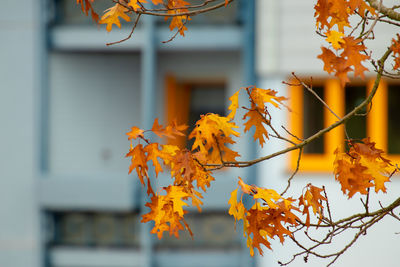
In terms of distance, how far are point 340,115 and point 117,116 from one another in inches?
136

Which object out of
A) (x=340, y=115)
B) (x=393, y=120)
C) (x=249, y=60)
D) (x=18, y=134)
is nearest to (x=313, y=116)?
(x=340, y=115)

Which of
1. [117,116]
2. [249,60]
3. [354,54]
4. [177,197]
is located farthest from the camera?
[117,116]

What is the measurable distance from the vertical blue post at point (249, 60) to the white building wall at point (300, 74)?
0.15m

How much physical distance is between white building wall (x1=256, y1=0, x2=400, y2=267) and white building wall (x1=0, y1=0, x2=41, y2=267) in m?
3.40

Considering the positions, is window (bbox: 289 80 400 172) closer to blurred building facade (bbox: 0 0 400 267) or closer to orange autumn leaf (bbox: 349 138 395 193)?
blurred building facade (bbox: 0 0 400 267)

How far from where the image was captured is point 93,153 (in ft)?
30.3

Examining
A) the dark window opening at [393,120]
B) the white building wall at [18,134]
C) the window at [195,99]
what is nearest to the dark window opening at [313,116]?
the dark window opening at [393,120]

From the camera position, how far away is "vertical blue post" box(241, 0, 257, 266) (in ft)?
25.8

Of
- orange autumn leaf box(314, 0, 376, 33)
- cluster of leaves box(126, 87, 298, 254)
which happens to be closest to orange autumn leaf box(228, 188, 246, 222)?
cluster of leaves box(126, 87, 298, 254)

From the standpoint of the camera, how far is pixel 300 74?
763cm

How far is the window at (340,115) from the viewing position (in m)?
7.59

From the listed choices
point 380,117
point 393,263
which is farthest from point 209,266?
point 380,117

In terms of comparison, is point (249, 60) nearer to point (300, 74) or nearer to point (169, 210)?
point (300, 74)

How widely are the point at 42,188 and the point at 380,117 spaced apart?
15.1ft
